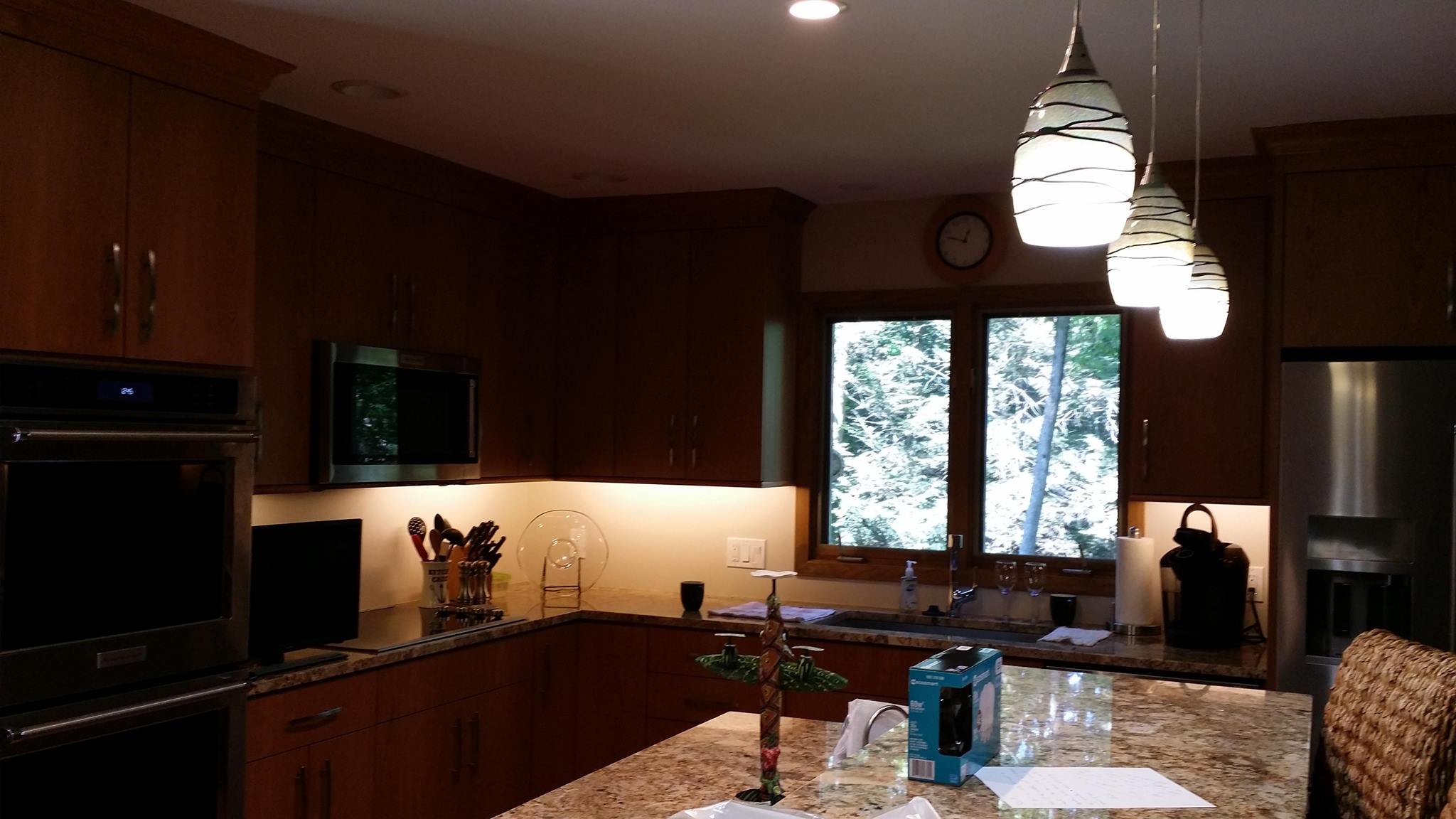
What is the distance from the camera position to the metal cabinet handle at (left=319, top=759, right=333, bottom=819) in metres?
3.29

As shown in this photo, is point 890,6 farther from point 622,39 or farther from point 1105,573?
point 1105,573

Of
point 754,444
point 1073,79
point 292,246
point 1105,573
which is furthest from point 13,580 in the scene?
point 1105,573

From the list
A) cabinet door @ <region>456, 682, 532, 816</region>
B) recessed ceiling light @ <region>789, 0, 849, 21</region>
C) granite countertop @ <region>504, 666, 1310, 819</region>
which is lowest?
cabinet door @ <region>456, 682, 532, 816</region>

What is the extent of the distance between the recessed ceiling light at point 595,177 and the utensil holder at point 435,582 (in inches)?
56.0

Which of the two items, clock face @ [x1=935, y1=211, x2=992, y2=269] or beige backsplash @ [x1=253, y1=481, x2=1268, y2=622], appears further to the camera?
clock face @ [x1=935, y1=211, x2=992, y2=269]

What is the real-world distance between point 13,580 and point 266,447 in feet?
3.49

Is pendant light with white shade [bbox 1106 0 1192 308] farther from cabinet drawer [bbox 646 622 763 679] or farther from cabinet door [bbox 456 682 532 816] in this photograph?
cabinet door [bbox 456 682 532 816]

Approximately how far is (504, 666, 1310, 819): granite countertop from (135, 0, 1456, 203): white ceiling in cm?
146

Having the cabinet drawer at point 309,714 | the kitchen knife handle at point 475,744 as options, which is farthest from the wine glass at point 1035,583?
the cabinet drawer at point 309,714

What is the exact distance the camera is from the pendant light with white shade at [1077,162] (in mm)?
1459

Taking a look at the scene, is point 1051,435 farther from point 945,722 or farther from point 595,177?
point 945,722

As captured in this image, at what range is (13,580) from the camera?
246 cm

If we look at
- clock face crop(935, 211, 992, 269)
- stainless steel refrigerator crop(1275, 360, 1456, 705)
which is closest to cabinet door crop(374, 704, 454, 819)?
clock face crop(935, 211, 992, 269)

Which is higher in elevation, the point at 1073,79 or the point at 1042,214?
the point at 1073,79
